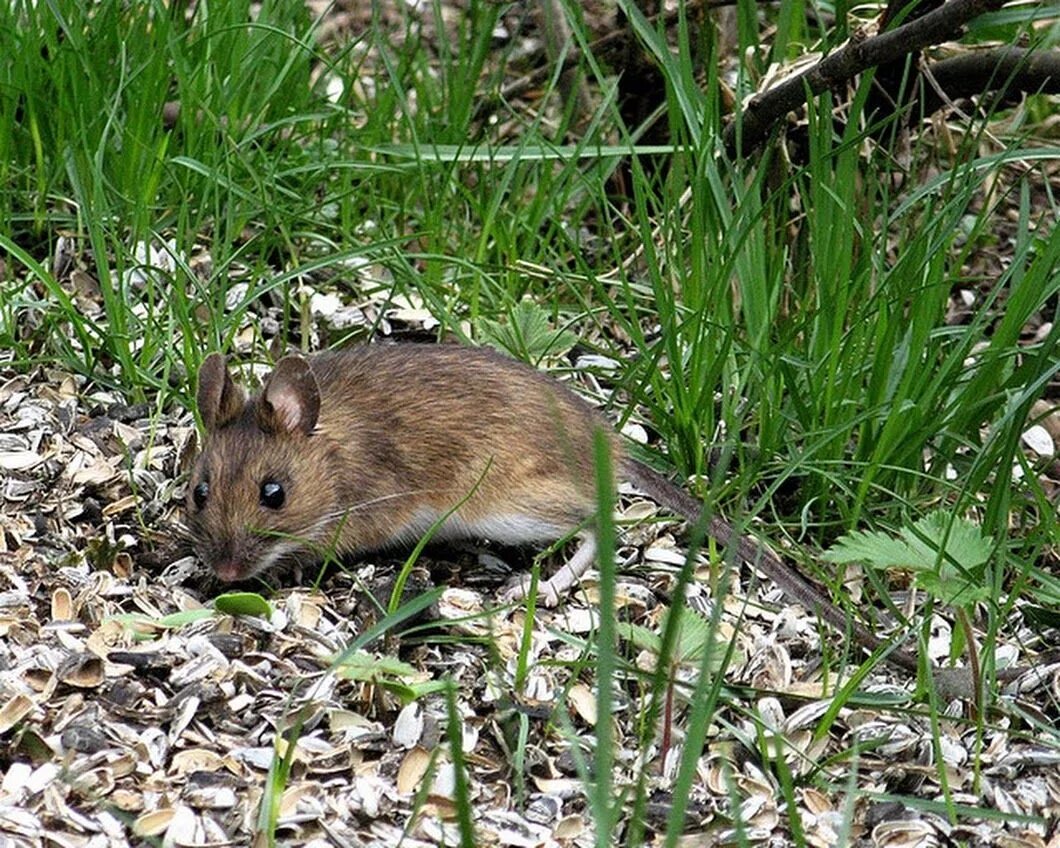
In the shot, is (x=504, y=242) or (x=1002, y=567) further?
(x=504, y=242)

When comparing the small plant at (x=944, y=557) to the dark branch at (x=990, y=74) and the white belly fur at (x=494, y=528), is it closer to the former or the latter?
the white belly fur at (x=494, y=528)

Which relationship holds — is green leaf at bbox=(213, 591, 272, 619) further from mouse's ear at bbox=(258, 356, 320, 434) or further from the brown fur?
mouse's ear at bbox=(258, 356, 320, 434)

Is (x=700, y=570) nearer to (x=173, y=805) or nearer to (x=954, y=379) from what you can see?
(x=954, y=379)

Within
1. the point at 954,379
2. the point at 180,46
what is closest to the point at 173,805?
the point at 954,379

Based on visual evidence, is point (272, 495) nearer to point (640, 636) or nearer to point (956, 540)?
point (640, 636)

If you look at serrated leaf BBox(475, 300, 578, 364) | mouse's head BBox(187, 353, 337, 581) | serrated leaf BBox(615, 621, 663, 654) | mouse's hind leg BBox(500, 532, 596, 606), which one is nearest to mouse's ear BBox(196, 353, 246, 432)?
mouse's head BBox(187, 353, 337, 581)

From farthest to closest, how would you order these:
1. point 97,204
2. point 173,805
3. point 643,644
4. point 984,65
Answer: point 984,65 → point 97,204 → point 643,644 → point 173,805

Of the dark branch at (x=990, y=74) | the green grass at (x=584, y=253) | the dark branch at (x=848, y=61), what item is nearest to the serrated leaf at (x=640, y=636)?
the green grass at (x=584, y=253)
